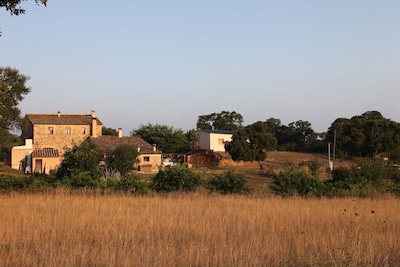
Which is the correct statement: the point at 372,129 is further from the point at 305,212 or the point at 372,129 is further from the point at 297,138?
the point at 305,212

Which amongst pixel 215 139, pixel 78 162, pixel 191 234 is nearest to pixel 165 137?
pixel 215 139

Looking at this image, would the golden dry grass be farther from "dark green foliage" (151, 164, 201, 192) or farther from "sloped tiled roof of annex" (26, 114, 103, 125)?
"sloped tiled roof of annex" (26, 114, 103, 125)

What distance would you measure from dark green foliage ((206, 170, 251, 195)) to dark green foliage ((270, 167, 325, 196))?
1317mm

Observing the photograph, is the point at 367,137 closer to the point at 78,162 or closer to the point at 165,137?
the point at 165,137

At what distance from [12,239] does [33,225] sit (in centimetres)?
148

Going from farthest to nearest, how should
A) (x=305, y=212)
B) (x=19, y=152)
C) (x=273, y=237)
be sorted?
(x=19, y=152) → (x=305, y=212) → (x=273, y=237)

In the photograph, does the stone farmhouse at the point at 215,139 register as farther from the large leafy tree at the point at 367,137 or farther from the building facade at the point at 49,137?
the building facade at the point at 49,137

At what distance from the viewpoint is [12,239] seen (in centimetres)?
703

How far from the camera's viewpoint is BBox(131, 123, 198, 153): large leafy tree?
235ft

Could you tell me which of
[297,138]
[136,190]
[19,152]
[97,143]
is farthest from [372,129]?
[136,190]

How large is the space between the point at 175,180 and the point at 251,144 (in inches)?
1697

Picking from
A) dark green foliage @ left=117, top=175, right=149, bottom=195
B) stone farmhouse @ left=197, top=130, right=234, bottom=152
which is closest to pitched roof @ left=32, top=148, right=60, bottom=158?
stone farmhouse @ left=197, top=130, right=234, bottom=152

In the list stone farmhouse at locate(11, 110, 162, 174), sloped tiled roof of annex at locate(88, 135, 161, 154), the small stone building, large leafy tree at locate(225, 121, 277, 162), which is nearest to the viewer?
stone farmhouse at locate(11, 110, 162, 174)

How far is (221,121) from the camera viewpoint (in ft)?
331
